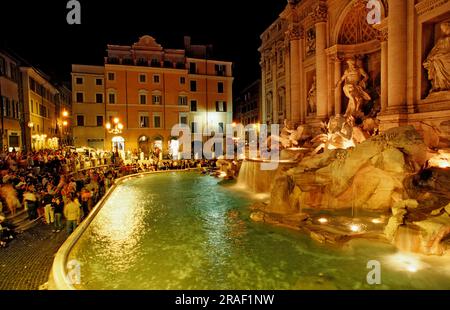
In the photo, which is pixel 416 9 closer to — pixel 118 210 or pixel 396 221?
pixel 396 221

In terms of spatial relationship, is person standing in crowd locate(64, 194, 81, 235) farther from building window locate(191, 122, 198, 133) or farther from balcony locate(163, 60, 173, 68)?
building window locate(191, 122, 198, 133)

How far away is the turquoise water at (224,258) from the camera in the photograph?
6.26 m

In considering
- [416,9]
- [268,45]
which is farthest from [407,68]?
[268,45]

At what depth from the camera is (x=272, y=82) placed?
29.8 meters

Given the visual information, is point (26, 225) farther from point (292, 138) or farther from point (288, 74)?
point (288, 74)

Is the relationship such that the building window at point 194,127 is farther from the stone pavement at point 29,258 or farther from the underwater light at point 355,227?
the underwater light at point 355,227

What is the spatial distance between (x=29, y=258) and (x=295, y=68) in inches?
842

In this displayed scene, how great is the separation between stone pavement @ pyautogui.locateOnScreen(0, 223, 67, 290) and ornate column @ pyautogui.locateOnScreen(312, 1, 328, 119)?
663 inches

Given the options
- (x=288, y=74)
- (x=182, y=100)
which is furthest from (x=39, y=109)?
(x=288, y=74)

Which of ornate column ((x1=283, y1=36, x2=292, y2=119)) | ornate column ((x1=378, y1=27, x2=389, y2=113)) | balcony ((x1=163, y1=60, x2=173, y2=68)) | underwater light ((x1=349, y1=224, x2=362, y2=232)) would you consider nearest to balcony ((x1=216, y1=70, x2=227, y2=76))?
balcony ((x1=163, y1=60, x2=173, y2=68))

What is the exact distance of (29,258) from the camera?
24.6 feet

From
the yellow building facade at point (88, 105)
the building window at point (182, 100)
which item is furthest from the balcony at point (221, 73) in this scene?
the yellow building facade at point (88, 105)

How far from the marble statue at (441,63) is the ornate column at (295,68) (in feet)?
37.6
